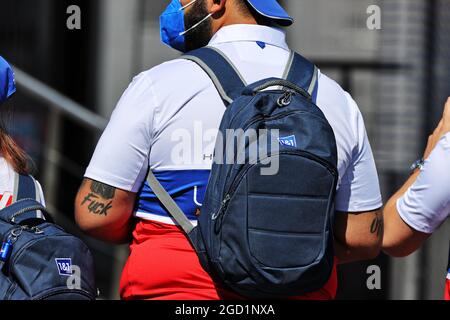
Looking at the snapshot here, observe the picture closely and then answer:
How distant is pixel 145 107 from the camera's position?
2666mm

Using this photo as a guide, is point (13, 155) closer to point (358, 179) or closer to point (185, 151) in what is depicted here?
point (185, 151)

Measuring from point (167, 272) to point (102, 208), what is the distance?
0.27 m

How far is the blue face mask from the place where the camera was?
292cm

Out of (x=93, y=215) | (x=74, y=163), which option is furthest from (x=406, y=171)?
(x=93, y=215)

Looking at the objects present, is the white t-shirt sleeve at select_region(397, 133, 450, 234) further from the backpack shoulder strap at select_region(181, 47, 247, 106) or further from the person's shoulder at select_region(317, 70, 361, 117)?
the backpack shoulder strap at select_region(181, 47, 247, 106)

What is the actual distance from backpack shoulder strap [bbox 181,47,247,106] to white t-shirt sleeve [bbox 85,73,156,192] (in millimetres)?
165

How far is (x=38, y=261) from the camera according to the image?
2.67 m

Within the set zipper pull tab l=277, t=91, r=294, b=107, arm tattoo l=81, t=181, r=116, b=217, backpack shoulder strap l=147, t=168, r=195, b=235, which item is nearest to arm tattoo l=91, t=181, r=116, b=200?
arm tattoo l=81, t=181, r=116, b=217

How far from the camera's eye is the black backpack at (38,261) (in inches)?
104

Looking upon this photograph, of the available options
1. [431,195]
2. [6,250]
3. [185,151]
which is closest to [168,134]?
[185,151]

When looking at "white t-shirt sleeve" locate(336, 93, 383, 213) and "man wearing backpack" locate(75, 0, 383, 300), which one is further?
"white t-shirt sleeve" locate(336, 93, 383, 213)

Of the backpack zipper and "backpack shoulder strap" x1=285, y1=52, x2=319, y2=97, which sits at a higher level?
"backpack shoulder strap" x1=285, y1=52, x2=319, y2=97

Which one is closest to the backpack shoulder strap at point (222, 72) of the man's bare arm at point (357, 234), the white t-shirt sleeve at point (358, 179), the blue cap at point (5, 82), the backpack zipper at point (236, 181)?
the backpack zipper at point (236, 181)

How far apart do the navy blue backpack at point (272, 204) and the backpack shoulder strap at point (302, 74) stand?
16cm
